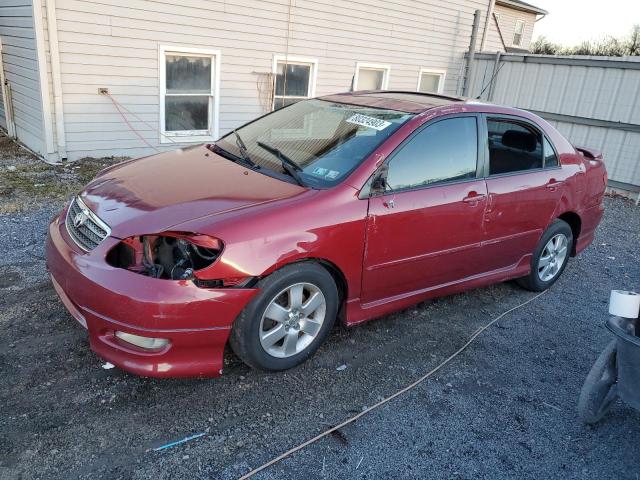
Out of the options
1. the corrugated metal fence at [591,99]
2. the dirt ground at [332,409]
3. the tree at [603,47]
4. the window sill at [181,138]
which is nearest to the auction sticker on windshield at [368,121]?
the dirt ground at [332,409]

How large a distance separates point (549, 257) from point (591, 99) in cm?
648

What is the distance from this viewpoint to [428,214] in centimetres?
346

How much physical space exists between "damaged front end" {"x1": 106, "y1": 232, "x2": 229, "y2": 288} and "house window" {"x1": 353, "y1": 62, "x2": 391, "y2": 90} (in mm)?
8578

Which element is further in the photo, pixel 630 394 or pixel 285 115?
pixel 285 115

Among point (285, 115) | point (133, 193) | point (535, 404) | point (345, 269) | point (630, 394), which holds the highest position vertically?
point (285, 115)

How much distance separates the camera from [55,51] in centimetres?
684

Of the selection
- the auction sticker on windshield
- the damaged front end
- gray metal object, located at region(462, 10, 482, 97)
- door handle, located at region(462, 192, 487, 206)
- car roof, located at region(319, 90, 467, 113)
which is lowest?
the damaged front end

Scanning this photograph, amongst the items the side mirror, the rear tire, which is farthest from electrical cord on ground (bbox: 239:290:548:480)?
the side mirror

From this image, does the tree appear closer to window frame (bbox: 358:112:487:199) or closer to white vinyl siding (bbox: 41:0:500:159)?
white vinyl siding (bbox: 41:0:500:159)

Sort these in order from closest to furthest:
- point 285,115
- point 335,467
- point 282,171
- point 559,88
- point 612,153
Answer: point 335,467 → point 282,171 → point 285,115 → point 612,153 → point 559,88

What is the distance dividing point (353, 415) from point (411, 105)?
2.29m

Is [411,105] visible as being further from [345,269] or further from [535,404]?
[535,404]

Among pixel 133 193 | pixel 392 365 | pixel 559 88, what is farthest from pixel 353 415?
pixel 559 88

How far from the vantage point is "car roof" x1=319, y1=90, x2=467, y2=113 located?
149 inches
